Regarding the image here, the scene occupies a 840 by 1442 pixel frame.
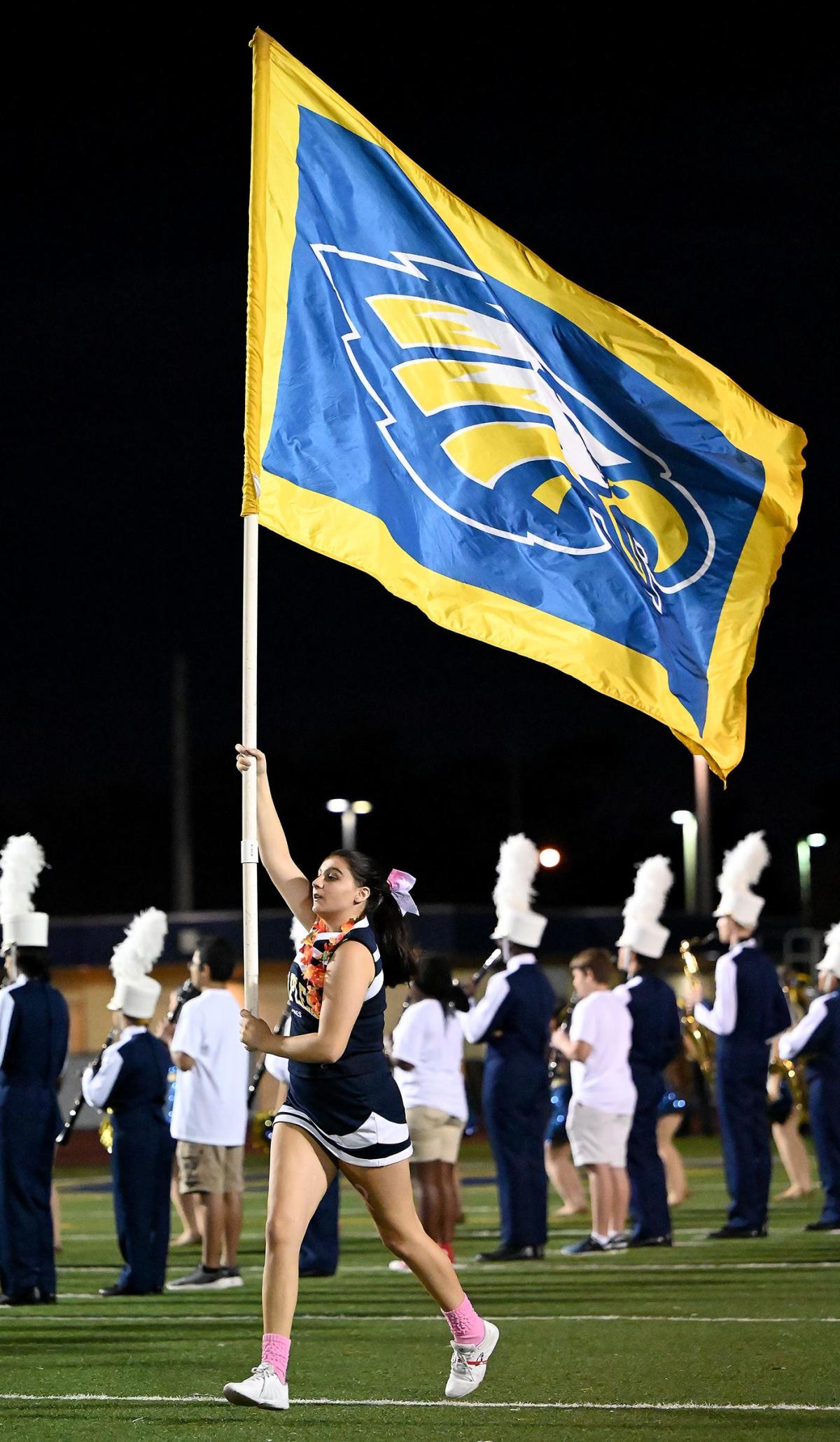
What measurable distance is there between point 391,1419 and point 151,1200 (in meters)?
4.56

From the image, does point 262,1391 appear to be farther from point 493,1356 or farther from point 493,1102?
point 493,1102

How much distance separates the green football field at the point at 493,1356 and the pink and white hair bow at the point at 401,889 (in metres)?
1.58

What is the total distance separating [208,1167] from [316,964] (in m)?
5.62

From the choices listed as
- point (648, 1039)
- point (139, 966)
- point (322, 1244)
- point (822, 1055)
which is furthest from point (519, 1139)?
point (822, 1055)

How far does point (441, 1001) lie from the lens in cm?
1273

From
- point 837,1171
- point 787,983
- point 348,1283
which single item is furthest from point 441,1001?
point 787,983

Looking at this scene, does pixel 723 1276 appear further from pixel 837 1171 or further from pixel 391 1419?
pixel 391 1419

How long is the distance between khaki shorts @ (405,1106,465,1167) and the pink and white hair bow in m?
5.69

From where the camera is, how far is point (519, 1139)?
41.9 ft

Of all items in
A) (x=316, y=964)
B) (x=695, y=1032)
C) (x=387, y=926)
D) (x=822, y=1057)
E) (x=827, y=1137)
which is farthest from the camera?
(x=695, y=1032)

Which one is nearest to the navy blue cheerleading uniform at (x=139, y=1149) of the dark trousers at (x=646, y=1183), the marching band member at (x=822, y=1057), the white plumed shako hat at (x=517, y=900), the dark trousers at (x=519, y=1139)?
the dark trousers at (x=519, y=1139)

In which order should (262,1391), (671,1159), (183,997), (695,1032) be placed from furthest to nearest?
(695,1032)
(671,1159)
(183,997)
(262,1391)

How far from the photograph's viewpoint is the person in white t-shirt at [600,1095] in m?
12.9

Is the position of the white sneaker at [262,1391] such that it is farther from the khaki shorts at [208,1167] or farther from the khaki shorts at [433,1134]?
the khaki shorts at [433,1134]
